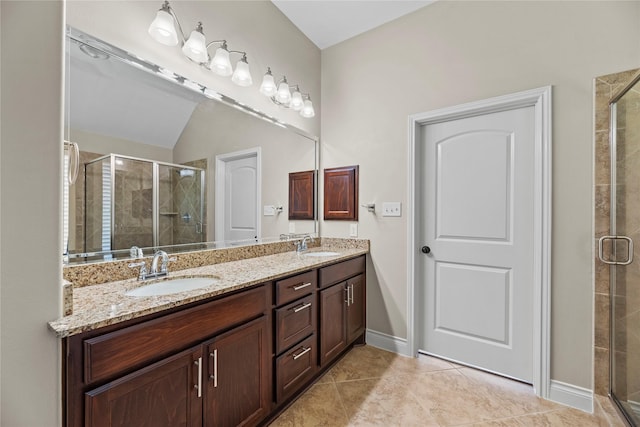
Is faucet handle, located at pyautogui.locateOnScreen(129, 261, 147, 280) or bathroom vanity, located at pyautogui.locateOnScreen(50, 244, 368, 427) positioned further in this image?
faucet handle, located at pyautogui.locateOnScreen(129, 261, 147, 280)

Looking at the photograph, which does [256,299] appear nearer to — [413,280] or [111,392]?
[111,392]

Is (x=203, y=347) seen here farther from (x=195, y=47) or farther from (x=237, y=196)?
(x=195, y=47)

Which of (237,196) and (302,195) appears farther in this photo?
(302,195)

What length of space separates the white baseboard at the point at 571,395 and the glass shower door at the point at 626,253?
129mm

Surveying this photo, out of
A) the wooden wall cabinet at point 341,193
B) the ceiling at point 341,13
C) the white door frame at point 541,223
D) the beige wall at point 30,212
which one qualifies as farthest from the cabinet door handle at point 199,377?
the ceiling at point 341,13

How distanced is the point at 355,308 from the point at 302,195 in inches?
42.5

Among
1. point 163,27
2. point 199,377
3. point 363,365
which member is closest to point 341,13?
point 163,27

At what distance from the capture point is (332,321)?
200 cm

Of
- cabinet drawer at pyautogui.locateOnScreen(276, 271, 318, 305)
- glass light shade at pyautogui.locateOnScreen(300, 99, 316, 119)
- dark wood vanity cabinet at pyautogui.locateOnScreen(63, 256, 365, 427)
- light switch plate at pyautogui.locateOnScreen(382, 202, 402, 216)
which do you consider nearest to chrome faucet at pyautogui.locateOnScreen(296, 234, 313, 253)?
dark wood vanity cabinet at pyautogui.locateOnScreen(63, 256, 365, 427)

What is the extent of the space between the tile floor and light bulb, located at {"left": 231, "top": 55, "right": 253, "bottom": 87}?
206 centimetres

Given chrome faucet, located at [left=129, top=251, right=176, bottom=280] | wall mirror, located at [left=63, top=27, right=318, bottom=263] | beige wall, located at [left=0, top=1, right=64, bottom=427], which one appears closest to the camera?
beige wall, located at [left=0, top=1, right=64, bottom=427]

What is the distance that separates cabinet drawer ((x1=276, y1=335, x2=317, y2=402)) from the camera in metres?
1.52

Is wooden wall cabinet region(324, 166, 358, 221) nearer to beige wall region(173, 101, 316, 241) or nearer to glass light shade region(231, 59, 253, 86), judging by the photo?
beige wall region(173, 101, 316, 241)

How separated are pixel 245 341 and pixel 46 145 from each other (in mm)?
1039
